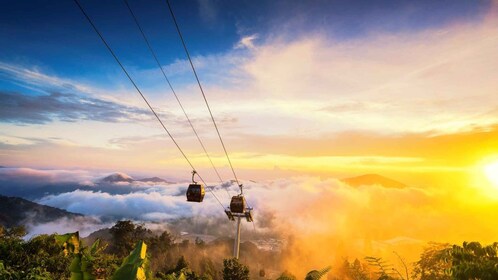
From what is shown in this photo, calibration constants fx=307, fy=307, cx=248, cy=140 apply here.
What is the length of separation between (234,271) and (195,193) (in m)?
18.3

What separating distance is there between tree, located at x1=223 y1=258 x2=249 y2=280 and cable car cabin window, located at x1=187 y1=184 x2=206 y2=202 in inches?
665

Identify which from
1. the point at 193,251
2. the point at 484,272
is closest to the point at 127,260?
the point at 484,272

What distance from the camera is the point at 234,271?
43562mm

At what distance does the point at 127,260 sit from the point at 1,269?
8888 millimetres

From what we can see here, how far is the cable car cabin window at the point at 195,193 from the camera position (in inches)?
1228

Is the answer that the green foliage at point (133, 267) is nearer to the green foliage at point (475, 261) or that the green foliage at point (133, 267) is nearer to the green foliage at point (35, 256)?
the green foliage at point (475, 261)

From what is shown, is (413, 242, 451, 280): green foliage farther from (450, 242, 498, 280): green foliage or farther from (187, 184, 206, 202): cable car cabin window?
(187, 184, 206, 202): cable car cabin window

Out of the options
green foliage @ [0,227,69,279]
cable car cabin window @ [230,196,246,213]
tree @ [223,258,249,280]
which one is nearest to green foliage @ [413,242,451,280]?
green foliage @ [0,227,69,279]

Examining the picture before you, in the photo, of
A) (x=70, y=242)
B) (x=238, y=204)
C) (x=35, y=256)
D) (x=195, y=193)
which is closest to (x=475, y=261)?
(x=70, y=242)

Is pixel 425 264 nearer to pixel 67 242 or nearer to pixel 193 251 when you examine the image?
pixel 67 242

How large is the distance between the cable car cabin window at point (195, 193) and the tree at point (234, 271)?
665 inches

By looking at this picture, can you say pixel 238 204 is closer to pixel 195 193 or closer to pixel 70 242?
pixel 195 193

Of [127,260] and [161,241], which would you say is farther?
[161,241]

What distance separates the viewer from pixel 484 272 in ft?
15.8
